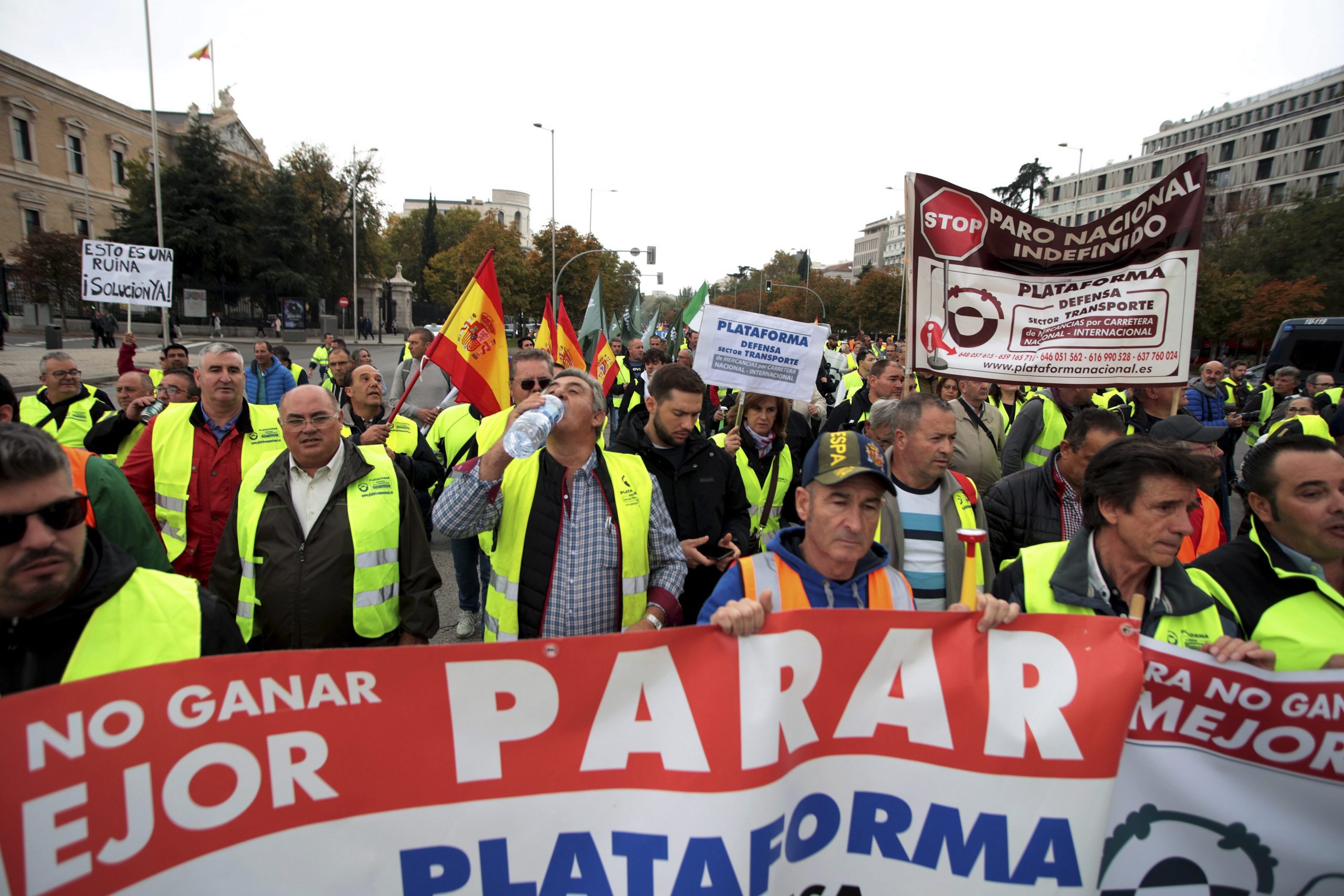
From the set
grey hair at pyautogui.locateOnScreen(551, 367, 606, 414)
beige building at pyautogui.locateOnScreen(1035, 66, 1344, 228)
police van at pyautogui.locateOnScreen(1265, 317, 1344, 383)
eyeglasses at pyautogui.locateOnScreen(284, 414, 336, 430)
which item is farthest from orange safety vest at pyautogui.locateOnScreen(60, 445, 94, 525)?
beige building at pyautogui.locateOnScreen(1035, 66, 1344, 228)

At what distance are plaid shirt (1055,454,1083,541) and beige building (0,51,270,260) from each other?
5137 centimetres

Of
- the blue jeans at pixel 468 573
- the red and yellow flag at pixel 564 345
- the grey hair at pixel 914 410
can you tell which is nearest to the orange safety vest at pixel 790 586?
the grey hair at pixel 914 410

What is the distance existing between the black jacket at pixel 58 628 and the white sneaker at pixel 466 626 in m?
3.34

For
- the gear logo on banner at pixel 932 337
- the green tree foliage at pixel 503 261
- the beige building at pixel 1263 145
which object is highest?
the beige building at pixel 1263 145

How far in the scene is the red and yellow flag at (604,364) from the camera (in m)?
10.5

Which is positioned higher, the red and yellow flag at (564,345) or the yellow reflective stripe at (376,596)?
the red and yellow flag at (564,345)

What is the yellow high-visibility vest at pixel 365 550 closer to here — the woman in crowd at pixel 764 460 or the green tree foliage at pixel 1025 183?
the woman in crowd at pixel 764 460

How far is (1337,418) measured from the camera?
22.8ft

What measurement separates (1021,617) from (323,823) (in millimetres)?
1894

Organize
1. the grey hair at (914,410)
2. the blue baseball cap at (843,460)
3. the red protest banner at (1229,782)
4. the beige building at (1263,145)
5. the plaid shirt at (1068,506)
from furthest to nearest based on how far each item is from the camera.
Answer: the beige building at (1263,145)
the plaid shirt at (1068,506)
the grey hair at (914,410)
the blue baseball cap at (843,460)
the red protest banner at (1229,782)

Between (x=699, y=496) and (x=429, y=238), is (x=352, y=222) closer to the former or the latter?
(x=429, y=238)

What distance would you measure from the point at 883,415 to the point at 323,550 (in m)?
2.84

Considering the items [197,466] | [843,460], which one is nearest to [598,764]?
[843,460]

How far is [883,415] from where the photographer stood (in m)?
4.06
